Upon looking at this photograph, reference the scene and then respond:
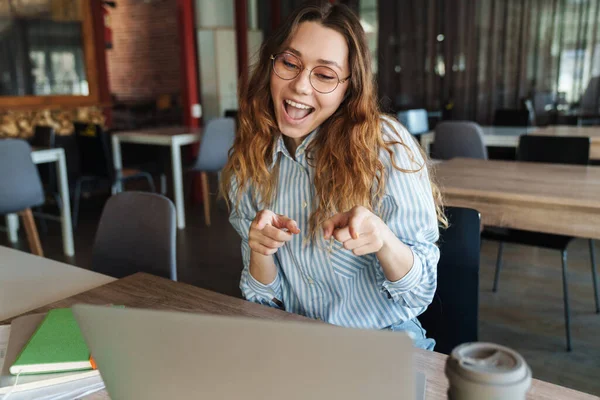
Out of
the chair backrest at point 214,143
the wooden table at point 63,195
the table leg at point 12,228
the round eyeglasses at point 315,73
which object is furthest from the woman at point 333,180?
the table leg at point 12,228

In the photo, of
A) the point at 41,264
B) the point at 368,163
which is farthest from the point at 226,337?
the point at 41,264

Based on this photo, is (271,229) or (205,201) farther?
(205,201)

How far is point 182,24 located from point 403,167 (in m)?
4.70

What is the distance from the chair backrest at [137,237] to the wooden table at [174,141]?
8.74 feet

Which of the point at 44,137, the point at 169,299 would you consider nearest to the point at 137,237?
the point at 169,299

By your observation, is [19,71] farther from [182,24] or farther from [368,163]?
[368,163]

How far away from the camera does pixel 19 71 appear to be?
5.66m

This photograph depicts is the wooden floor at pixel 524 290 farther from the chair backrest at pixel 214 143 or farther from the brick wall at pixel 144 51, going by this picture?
the brick wall at pixel 144 51

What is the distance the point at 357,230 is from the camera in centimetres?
84

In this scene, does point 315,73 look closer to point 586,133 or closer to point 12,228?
point 586,133

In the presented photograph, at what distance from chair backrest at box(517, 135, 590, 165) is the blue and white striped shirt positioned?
2003 mm

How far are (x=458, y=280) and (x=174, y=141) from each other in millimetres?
3523

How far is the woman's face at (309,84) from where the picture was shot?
3.84ft

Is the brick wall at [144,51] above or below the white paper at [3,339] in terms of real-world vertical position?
above
